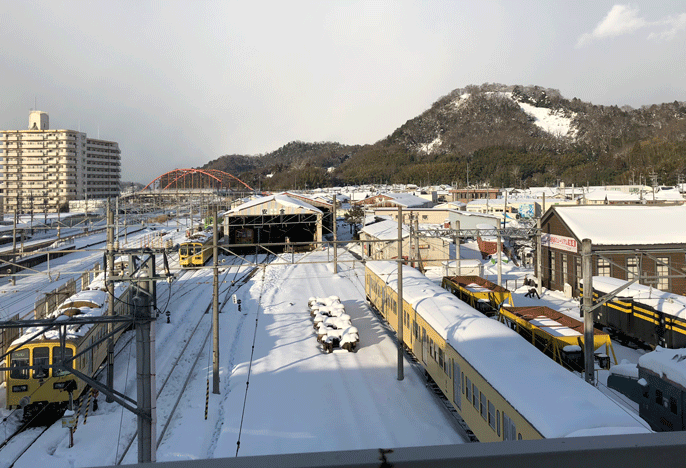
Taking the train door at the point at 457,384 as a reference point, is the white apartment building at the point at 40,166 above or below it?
above

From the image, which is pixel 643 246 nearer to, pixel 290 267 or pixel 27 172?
pixel 290 267

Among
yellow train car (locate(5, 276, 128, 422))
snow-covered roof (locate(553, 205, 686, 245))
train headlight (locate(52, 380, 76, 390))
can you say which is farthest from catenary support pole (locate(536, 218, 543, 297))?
train headlight (locate(52, 380, 76, 390))

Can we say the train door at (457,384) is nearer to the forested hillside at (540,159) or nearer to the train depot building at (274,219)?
the train depot building at (274,219)

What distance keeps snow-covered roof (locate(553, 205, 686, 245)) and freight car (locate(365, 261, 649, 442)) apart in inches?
429

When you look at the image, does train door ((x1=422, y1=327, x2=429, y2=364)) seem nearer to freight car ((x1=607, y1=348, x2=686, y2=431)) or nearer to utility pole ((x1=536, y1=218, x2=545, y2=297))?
freight car ((x1=607, y1=348, x2=686, y2=431))

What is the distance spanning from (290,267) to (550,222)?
17187mm

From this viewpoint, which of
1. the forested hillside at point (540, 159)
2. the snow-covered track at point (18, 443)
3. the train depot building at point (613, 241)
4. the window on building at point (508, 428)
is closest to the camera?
Result: the window on building at point (508, 428)

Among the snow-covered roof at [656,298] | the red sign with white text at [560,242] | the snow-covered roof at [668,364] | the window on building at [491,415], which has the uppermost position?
the red sign with white text at [560,242]

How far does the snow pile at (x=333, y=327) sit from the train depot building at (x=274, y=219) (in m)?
13.7

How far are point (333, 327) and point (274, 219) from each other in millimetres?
27198

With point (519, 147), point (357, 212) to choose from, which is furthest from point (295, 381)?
point (519, 147)

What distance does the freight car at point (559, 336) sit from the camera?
40.0 feet

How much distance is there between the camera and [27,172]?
271ft

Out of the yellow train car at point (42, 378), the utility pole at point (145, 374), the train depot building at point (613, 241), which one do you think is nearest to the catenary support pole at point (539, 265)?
the train depot building at point (613, 241)
